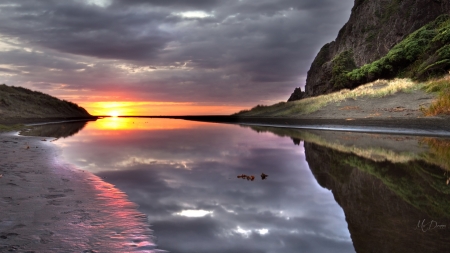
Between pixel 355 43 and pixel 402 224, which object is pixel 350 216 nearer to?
pixel 402 224

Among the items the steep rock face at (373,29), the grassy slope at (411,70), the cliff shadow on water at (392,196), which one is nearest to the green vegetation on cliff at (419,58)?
the grassy slope at (411,70)

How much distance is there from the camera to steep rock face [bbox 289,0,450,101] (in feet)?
188

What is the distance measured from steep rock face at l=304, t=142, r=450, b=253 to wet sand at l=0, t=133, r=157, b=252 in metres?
3.23

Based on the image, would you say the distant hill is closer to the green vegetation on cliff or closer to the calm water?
the calm water

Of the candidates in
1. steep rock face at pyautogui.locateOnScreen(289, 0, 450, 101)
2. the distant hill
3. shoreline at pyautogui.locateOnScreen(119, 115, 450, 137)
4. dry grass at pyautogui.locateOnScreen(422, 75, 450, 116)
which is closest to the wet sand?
shoreline at pyautogui.locateOnScreen(119, 115, 450, 137)

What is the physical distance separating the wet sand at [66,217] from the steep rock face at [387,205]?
10.6 ft

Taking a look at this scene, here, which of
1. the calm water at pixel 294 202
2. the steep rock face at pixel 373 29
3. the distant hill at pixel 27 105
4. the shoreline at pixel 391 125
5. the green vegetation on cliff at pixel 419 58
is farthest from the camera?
the distant hill at pixel 27 105

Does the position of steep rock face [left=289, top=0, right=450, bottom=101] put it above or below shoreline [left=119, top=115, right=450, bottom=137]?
above

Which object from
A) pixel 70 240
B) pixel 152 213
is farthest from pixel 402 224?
pixel 70 240

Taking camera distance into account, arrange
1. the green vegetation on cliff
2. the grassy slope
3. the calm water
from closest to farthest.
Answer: the calm water, the grassy slope, the green vegetation on cliff

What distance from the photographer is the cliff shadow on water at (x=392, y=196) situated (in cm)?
500

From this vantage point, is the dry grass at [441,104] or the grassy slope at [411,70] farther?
the grassy slope at [411,70]

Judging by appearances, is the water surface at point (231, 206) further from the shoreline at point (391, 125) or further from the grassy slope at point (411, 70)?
the grassy slope at point (411, 70)

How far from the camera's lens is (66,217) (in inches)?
225
